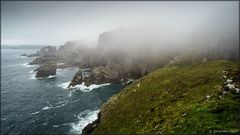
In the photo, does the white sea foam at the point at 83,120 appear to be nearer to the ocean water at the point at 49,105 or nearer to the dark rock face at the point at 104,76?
the ocean water at the point at 49,105

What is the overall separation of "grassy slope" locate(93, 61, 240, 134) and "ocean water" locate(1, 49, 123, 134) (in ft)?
54.3

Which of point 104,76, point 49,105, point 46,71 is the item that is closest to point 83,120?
point 49,105

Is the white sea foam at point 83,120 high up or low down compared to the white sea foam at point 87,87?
up

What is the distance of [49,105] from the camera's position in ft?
356

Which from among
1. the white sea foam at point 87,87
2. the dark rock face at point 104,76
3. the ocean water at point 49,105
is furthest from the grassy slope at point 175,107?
the dark rock face at point 104,76

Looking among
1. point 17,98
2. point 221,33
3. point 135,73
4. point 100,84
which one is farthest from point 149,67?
point 17,98

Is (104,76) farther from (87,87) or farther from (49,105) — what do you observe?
(49,105)

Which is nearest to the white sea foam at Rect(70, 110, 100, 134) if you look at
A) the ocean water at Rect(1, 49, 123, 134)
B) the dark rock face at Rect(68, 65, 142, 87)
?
the ocean water at Rect(1, 49, 123, 134)

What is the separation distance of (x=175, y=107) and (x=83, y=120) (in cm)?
3792

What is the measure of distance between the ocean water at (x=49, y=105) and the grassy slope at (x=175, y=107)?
1655 centimetres

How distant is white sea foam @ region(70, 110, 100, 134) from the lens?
261ft

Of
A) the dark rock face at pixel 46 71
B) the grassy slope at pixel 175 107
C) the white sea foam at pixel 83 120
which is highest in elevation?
the grassy slope at pixel 175 107

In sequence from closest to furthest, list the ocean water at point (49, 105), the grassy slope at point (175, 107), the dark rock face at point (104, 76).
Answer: the grassy slope at point (175, 107)
the ocean water at point (49, 105)
the dark rock face at point (104, 76)

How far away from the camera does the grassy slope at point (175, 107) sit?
147ft
